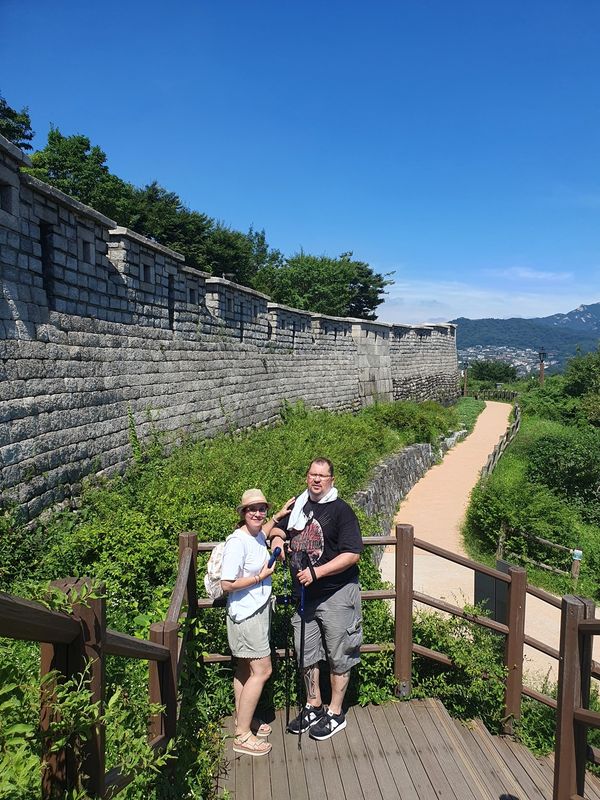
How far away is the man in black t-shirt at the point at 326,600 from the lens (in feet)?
11.6

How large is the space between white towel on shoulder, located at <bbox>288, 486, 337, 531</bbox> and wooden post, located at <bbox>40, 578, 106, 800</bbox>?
205 centimetres

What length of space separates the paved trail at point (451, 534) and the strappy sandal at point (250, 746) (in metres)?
2.98

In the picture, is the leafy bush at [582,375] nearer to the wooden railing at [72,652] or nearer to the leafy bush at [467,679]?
the leafy bush at [467,679]

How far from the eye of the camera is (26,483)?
5.73m

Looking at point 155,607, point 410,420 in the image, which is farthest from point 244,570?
point 410,420

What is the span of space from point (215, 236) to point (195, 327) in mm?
23890

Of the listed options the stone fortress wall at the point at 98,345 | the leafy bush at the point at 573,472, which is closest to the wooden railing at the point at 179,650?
the stone fortress wall at the point at 98,345

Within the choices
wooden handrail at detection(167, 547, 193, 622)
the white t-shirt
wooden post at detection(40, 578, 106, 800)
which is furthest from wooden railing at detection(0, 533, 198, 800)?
the white t-shirt

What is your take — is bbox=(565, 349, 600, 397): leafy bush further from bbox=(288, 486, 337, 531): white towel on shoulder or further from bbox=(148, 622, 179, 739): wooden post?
bbox=(148, 622, 179, 739): wooden post

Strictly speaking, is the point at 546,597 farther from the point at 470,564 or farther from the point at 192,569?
the point at 192,569

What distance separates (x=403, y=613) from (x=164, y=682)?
1.92 meters

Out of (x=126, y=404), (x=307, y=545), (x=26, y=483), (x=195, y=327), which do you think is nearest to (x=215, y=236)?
(x=195, y=327)

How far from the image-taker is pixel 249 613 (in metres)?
3.41

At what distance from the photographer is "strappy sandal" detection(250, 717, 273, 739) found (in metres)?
3.49
